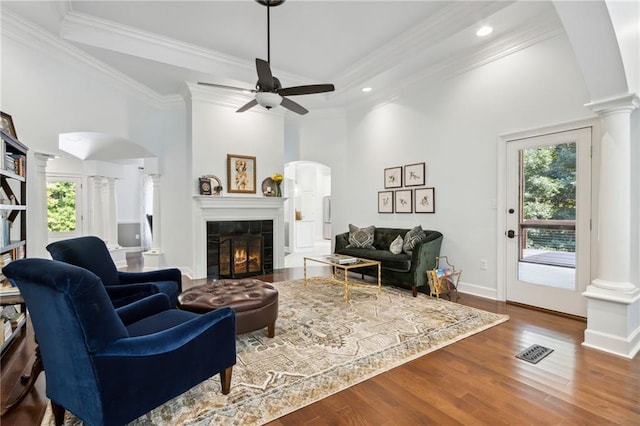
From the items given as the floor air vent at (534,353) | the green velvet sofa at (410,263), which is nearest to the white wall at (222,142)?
the green velvet sofa at (410,263)

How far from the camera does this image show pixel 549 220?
3670 mm

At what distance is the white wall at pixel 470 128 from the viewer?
3.61m

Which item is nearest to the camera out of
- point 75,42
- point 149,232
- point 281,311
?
point 281,311

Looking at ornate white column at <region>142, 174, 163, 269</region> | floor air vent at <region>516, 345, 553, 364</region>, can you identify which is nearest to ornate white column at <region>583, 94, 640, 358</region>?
floor air vent at <region>516, 345, 553, 364</region>

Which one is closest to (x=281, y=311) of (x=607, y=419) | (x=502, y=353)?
(x=502, y=353)

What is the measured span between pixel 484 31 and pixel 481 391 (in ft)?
13.0

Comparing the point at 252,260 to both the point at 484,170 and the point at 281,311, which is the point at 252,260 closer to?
the point at 281,311

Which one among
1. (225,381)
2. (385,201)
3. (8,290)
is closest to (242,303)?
(225,381)

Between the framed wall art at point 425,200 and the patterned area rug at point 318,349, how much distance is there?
150cm

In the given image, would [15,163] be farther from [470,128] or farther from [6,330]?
[470,128]

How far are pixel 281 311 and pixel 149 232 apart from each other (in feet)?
25.2

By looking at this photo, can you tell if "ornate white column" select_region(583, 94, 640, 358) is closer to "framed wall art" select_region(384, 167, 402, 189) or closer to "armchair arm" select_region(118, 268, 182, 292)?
"framed wall art" select_region(384, 167, 402, 189)

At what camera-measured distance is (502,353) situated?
264 cm

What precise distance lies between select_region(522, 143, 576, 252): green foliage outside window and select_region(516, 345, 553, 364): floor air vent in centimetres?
143
